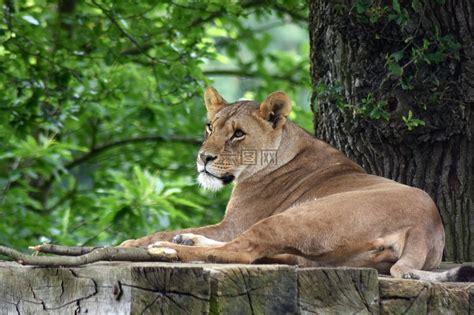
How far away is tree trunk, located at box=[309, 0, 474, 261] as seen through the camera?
244 inches

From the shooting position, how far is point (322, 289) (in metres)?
4.13

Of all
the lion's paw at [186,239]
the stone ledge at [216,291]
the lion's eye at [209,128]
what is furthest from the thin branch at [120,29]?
the stone ledge at [216,291]

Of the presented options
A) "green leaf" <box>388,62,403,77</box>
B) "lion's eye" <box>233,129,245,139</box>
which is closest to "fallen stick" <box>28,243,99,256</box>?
"lion's eye" <box>233,129,245,139</box>

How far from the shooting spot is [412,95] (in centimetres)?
627

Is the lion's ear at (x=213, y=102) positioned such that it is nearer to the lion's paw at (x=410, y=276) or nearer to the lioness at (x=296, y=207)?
the lioness at (x=296, y=207)

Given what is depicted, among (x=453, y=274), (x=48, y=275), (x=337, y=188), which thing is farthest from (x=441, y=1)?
(x=48, y=275)

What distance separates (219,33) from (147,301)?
24.5 feet

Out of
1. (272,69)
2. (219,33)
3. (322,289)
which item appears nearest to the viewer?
(322,289)

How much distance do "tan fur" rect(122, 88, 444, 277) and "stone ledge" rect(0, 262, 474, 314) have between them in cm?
41

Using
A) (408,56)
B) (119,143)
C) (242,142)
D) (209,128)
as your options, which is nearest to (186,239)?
(242,142)

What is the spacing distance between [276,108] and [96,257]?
2823 mm

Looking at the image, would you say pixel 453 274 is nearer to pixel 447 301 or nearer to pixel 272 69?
pixel 447 301

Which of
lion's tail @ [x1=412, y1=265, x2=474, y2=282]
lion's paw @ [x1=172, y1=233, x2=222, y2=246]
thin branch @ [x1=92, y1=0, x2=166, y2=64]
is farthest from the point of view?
thin branch @ [x1=92, y1=0, x2=166, y2=64]

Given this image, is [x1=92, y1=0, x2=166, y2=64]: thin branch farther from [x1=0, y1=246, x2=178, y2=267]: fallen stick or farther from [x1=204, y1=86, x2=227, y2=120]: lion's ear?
[x1=0, y1=246, x2=178, y2=267]: fallen stick
